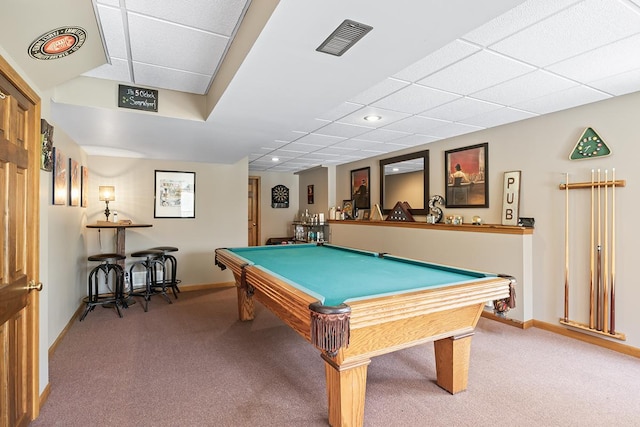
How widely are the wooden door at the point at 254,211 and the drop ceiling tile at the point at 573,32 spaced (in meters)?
6.35

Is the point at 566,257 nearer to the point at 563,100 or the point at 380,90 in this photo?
the point at 563,100

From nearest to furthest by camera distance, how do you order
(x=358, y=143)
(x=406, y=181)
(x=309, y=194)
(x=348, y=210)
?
(x=358, y=143) < (x=406, y=181) < (x=348, y=210) < (x=309, y=194)

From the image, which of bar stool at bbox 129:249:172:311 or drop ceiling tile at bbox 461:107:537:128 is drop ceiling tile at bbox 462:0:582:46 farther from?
bar stool at bbox 129:249:172:311

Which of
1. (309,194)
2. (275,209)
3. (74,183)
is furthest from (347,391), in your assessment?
(275,209)

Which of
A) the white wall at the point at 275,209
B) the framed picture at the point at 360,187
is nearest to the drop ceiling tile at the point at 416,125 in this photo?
the framed picture at the point at 360,187

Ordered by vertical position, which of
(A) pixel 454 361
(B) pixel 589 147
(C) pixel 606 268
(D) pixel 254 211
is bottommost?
(A) pixel 454 361

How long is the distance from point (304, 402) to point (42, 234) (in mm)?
2016

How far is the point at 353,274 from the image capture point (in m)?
2.50

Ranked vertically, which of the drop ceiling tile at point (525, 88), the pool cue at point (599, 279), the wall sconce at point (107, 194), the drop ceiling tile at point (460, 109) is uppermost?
the drop ceiling tile at point (525, 88)

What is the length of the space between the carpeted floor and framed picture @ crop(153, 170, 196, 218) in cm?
213

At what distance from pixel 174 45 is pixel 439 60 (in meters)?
1.78

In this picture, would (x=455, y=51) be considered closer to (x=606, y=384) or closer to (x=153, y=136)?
(x=606, y=384)

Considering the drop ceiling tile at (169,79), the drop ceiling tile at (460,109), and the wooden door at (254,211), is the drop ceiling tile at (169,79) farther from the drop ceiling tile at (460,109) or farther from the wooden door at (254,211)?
the wooden door at (254,211)

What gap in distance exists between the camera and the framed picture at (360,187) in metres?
6.18
